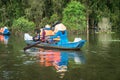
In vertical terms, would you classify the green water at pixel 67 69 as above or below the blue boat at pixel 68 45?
below

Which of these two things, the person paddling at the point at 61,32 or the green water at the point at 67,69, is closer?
the green water at the point at 67,69

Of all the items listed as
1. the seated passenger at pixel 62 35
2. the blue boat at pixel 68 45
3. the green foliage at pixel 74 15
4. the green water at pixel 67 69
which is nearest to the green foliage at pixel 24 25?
the green foliage at pixel 74 15

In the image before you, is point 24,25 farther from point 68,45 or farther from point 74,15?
point 68,45

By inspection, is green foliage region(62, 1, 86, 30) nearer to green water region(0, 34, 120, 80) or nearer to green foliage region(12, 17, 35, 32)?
green foliage region(12, 17, 35, 32)

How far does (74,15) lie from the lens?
52344 millimetres

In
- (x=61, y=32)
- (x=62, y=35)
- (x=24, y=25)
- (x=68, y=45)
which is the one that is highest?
(x=24, y=25)

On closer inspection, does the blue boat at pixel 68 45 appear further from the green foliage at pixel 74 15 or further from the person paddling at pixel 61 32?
the green foliage at pixel 74 15

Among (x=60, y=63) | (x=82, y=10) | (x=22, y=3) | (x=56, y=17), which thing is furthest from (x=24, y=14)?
(x=60, y=63)

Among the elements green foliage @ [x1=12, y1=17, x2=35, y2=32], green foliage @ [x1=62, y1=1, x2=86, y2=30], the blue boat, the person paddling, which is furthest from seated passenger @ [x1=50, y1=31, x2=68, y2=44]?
green foliage @ [x1=12, y1=17, x2=35, y2=32]

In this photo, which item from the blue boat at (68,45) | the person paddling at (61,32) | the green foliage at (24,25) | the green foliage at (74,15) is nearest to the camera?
the blue boat at (68,45)

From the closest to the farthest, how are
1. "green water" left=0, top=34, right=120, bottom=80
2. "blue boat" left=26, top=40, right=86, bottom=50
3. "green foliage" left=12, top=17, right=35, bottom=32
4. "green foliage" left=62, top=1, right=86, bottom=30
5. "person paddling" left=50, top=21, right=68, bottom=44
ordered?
"green water" left=0, top=34, right=120, bottom=80, "blue boat" left=26, top=40, right=86, bottom=50, "person paddling" left=50, top=21, right=68, bottom=44, "green foliage" left=62, top=1, right=86, bottom=30, "green foliage" left=12, top=17, right=35, bottom=32

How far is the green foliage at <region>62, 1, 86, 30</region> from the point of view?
169 ft

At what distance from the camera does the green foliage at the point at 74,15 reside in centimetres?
5150

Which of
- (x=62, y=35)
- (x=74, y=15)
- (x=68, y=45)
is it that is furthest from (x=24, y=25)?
(x=68, y=45)
